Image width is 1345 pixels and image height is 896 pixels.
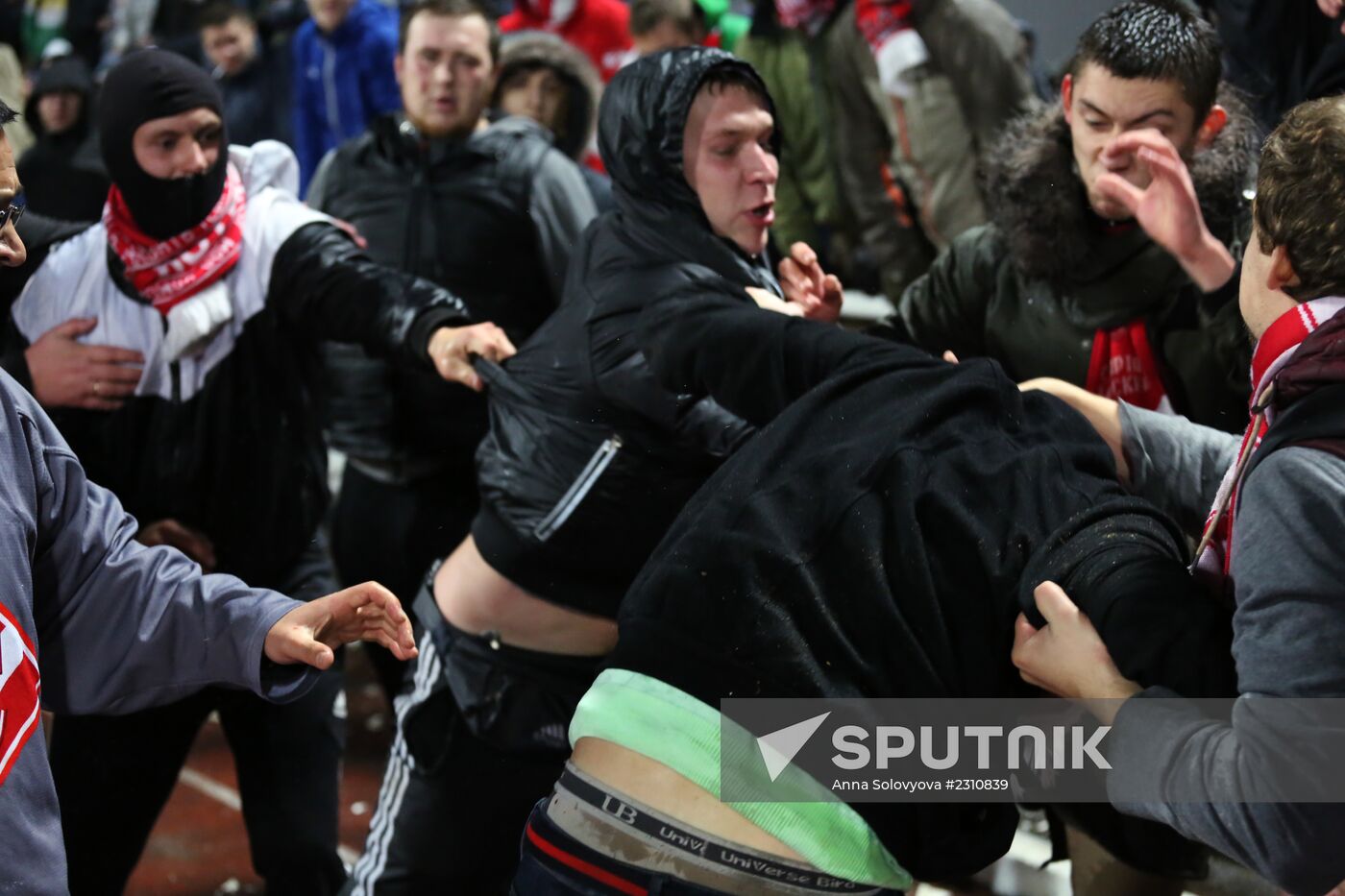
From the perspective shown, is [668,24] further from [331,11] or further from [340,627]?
[340,627]

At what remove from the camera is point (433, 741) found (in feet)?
9.07

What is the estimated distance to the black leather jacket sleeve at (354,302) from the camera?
313cm

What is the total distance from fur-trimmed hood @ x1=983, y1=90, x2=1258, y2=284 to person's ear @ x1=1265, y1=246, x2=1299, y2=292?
1052mm

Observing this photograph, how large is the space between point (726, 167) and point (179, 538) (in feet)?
4.16

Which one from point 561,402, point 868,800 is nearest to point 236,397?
point 561,402

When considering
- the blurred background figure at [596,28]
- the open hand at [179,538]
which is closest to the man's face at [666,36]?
the blurred background figure at [596,28]

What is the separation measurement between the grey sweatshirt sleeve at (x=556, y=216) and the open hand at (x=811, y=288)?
1.25 metres

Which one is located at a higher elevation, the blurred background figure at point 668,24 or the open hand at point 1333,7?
the open hand at point 1333,7

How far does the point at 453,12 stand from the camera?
432 cm

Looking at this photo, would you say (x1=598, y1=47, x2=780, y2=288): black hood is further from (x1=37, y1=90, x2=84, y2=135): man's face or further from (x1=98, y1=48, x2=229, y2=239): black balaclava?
(x1=37, y1=90, x2=84, y2=135): man's face

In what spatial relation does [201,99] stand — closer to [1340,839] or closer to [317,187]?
[317,187]

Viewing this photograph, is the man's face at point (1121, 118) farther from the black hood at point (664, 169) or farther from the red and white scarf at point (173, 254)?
the red and white scarf at point (173, 254)

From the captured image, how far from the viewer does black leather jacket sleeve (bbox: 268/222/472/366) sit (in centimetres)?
313

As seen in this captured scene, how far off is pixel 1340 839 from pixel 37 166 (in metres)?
6.24
